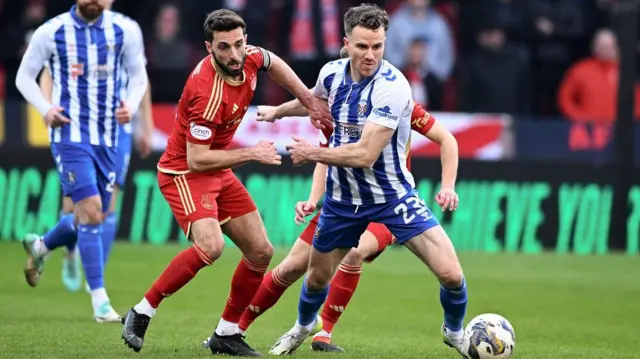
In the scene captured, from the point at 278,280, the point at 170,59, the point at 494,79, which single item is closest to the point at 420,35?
the point at 494,79

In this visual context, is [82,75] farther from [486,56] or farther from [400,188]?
[486,56]

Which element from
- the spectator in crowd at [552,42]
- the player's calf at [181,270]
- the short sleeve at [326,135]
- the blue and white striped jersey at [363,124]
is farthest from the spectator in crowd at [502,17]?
the player's calf at [181,270]

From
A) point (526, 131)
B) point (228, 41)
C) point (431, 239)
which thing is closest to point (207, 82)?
point (228, 41)

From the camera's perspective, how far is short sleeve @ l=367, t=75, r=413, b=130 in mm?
7348

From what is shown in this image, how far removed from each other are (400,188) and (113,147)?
10.9 ft

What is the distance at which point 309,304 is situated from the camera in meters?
8.01

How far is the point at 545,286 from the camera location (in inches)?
494

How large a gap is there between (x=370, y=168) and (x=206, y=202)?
1.07 m

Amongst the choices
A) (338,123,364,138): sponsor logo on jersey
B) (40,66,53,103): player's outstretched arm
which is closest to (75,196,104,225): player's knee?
(40,66,53,103): player's outstretched arm

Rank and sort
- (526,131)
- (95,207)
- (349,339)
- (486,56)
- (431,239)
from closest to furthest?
1. (431,239)
2. (349,339)
3. (95,207)
4. (526,131)
5. (486,56)

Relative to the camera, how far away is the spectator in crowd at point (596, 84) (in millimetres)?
16641

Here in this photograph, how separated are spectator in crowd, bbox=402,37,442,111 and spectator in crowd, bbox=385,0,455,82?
0.18 metres

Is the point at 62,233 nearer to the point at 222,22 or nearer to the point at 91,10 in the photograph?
the point at 91,10

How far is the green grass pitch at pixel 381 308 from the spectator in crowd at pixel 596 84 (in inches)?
101
